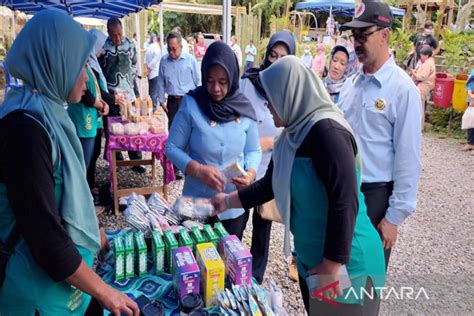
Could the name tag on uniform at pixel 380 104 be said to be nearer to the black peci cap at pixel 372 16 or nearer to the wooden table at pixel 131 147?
the black peci cap at pixel 372 16

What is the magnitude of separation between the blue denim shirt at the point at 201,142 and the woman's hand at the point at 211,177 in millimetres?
100

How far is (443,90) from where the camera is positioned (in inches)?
325

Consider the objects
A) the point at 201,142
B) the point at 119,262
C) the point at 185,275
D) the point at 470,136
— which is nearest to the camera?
the point at 185,275

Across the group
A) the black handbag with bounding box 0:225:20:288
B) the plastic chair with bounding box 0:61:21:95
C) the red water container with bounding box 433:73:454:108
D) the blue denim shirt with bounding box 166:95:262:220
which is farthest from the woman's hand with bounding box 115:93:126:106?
the red water container with bounding box 433:73:454:108

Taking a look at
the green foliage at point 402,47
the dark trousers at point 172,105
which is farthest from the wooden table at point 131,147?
the green foliage at point 402,47

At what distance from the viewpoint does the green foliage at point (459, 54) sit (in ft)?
29.0

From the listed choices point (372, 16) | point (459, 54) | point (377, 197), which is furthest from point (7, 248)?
point (459, 54)

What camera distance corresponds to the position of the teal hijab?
1.38m

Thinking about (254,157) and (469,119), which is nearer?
(254,157)

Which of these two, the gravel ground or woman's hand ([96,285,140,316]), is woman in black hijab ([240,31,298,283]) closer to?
the gravel ground

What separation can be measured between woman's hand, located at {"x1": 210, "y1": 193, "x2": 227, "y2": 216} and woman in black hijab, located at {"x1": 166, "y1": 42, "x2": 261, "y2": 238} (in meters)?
0.14

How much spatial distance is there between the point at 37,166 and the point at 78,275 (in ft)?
1.19

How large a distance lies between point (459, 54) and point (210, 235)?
9.39 meters

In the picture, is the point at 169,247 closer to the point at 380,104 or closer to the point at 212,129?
the point at 212,129
